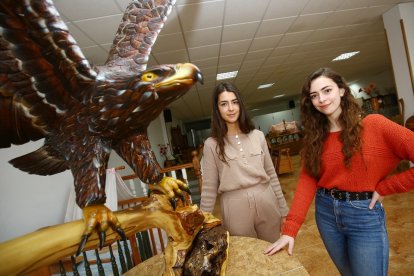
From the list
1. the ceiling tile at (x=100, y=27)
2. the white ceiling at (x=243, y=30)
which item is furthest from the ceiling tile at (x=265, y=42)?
the ceiling tile at (x=100, y=27)

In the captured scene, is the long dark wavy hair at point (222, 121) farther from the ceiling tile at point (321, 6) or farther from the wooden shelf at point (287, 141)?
the wooden shelf at point (287, 141)

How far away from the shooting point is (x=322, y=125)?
3.83ft

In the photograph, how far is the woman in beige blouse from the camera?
1335 mm

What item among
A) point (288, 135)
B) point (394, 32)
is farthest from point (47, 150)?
point (288, 135)

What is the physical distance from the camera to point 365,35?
189 inches

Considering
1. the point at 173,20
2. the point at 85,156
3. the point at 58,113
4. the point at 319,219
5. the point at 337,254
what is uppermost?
the point at 173,20

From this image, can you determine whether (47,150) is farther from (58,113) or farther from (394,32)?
(394,32)

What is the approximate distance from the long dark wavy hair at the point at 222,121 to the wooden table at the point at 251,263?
1.60 feet

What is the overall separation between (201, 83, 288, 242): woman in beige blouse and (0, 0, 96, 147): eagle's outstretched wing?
2.91 ft

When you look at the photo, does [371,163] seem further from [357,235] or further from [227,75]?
[227,75]

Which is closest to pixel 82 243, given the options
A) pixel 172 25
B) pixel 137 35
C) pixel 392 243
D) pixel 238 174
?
pixel 137 35

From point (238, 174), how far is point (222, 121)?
1.01 ft

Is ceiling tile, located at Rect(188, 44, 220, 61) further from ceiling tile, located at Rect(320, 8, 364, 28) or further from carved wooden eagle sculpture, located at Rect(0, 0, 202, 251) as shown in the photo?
carved wooden eagle sculpture, located at Rect(0, 0, 202, 251)

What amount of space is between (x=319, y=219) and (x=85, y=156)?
1077 mm
